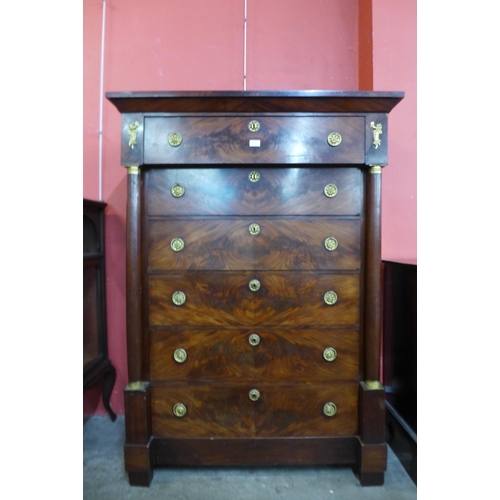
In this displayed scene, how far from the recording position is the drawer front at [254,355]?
1431 mm

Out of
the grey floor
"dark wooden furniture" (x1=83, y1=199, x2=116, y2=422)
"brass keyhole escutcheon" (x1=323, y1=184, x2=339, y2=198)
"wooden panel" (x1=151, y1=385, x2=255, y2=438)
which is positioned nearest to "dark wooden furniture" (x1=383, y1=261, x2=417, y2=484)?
the grey floor

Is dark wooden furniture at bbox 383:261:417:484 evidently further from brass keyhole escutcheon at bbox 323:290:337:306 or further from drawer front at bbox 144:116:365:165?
drawer front at bbox 144:116:365:165

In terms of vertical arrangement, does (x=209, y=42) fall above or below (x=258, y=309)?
above

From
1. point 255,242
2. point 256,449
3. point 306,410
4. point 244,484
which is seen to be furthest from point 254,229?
point 244,484

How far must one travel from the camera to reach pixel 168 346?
144cm

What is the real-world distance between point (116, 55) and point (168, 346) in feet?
5.93

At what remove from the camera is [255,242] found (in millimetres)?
1423

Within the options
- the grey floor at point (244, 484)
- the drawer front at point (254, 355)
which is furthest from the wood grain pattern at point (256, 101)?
the grey floor at point (244, 484)

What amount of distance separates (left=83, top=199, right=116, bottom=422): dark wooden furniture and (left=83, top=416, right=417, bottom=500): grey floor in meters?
0.46

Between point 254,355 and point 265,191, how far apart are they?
755 mm

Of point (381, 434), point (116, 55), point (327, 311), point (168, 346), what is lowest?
point (381, 434)

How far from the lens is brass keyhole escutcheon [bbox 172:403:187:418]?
1.43 m

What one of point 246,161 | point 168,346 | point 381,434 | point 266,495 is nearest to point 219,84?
point 246,161

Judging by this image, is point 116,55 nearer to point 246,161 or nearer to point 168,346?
point 246,161
